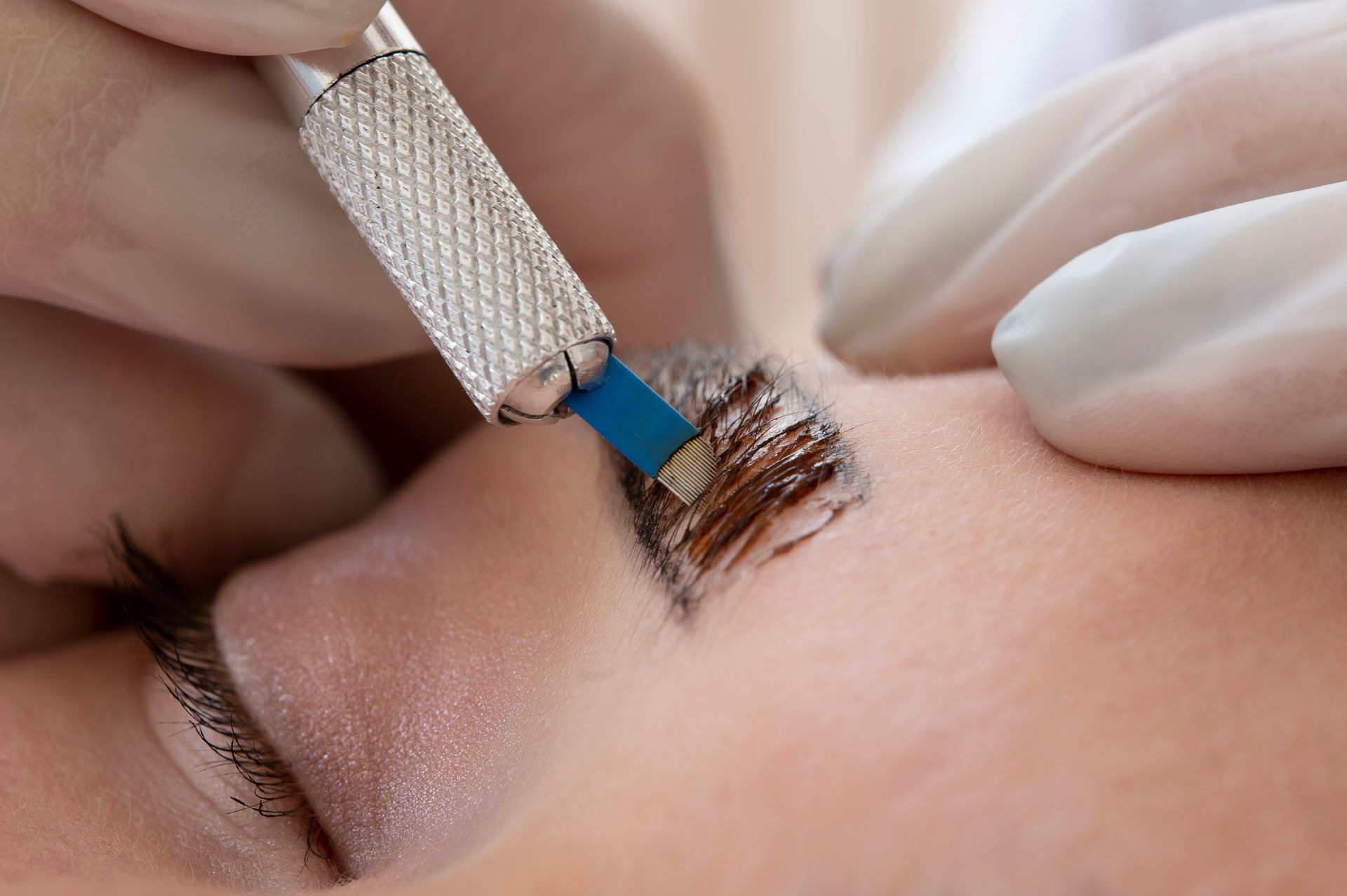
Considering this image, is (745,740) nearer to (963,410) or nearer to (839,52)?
(963,410)

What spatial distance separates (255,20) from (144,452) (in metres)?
0.33

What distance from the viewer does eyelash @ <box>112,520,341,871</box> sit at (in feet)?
1.68

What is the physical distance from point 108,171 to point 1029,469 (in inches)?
19.7

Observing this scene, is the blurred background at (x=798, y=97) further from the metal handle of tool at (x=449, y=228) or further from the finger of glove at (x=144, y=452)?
the metal handle of tool at (x=449, y=228)

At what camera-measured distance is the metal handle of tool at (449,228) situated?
17.8 inches

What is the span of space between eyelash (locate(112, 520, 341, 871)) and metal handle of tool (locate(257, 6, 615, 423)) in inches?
9.5

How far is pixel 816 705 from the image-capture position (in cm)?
35

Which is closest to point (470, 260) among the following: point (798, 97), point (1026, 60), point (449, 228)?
point (449, 228)

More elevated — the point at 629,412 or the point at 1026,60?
the point at 629,412

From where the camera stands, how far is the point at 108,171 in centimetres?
51

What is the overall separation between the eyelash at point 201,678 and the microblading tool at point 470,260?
0.24m

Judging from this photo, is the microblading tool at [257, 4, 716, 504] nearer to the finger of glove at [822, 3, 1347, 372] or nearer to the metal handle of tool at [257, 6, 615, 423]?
the metal handle of tool at [257, 6, 615, 423]

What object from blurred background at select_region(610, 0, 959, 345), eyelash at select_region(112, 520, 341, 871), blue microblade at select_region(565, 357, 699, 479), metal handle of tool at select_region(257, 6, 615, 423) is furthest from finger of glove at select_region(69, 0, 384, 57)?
blurred background at select_region(610, 0, 959, 345)

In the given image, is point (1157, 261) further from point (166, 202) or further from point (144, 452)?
point (144, 452)
